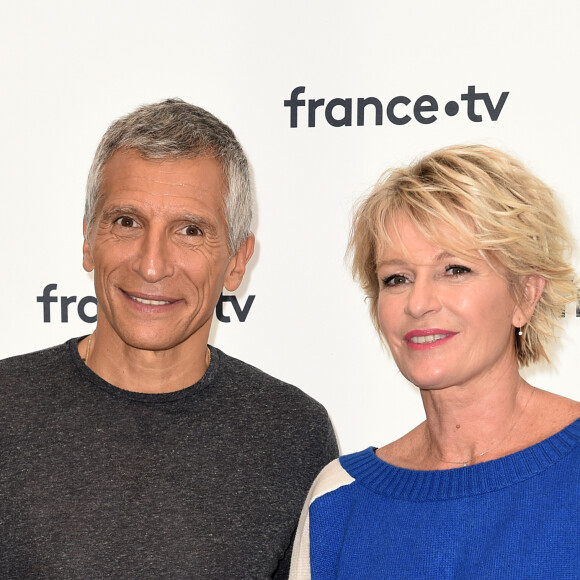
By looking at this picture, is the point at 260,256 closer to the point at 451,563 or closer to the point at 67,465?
the point at 67,465

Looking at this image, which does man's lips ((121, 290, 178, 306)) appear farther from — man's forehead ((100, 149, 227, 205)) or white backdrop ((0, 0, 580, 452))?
white backdrop ((0, 0, 580, 452))

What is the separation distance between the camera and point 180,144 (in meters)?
2.11

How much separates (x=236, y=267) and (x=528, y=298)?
0.70 metres

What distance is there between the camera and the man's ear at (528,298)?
184 centimetres

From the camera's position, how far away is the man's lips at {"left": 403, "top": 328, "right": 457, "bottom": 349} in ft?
5.83

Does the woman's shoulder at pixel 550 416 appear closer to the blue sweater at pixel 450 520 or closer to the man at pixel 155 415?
the blue sweater at pixel 450 520

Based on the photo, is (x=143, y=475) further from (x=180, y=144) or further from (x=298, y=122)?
(x=298, y=122)

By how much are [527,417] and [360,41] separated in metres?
1.24

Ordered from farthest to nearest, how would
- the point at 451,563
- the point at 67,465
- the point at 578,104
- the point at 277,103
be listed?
the point at 277,103 → the point at 578,104 → the point at 67,465 → the point at 451,563

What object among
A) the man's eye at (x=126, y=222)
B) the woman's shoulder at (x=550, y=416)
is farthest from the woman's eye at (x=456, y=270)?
the man's eye at (x=126, y=222)

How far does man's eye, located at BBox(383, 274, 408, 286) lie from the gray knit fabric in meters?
0.49

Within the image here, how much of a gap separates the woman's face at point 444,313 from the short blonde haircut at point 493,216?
1.1 inches

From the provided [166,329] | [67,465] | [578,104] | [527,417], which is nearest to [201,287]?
[166,329]

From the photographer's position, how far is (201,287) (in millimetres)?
2098
